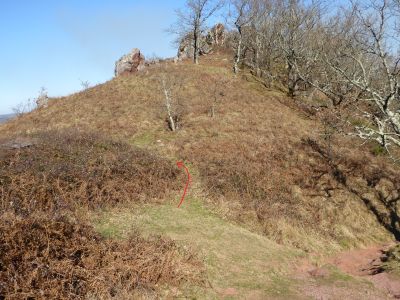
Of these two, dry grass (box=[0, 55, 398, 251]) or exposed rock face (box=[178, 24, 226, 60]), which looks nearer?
dry grass (box=[0, 55, 398, 251])

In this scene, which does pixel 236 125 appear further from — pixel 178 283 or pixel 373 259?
pixel 178 283

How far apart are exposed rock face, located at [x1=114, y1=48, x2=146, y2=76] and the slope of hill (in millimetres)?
11985

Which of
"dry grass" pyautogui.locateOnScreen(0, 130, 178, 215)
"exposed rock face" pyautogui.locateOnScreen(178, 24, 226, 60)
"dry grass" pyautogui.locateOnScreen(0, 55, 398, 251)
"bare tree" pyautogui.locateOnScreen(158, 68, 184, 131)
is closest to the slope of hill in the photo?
"dry grass" pyautogui.locateOnScreen(0, 55, 398, 251)

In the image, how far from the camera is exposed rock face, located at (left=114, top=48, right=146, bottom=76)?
45625mm

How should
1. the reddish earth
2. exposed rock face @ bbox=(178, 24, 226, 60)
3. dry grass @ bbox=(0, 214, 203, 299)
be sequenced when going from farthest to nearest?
1. exposed rock face @ bbox=(178, 24, 226, 60)
2. the reddish earth
3. dry grass @ bbox=(0, 214, 203, 299)

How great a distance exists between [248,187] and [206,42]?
4518 centimetres

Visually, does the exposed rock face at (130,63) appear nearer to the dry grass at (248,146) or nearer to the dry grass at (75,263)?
the dry grass at (248,146)

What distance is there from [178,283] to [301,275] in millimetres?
4601

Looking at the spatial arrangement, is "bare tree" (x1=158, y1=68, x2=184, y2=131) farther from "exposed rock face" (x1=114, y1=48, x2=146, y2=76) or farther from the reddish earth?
the reddish earth

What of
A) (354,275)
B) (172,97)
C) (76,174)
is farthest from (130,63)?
Answer: (354,275)

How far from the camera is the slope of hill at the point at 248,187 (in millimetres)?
11680

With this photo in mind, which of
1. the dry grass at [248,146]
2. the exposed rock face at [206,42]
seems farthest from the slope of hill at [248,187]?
the exposed rock face at [206,42]

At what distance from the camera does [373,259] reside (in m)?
14.3

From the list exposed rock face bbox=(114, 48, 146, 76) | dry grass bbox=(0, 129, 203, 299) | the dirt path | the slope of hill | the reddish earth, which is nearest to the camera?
dry grass bbox=(0, 129, 203, 299)
